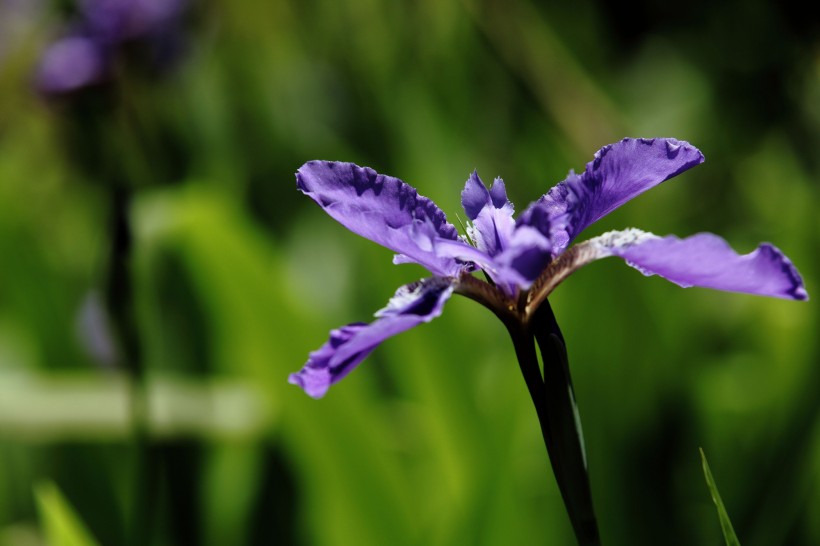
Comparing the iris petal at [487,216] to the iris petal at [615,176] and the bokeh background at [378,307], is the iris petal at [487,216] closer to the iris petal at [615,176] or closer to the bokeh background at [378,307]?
the iris petal at [615,176]

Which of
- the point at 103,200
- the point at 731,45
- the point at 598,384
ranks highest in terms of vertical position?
the point at 731,45

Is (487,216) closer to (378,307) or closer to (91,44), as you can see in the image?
(378,307)

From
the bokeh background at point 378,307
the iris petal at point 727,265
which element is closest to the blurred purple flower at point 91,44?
the bokeh background at point 378,307

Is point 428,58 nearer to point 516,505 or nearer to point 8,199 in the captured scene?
point 8,199

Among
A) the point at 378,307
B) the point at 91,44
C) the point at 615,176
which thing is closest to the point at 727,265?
the point at 615,176

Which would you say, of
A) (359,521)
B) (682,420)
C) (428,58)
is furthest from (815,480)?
(428,58)
